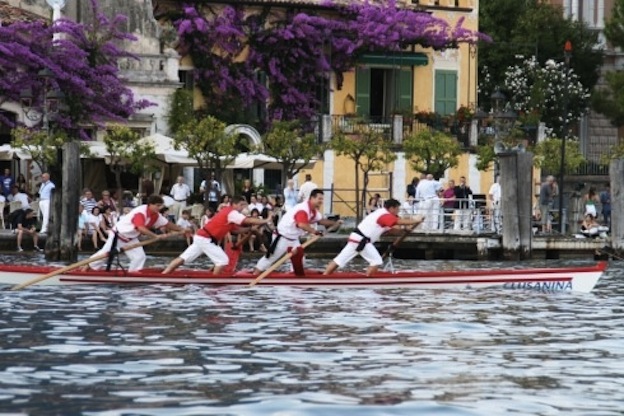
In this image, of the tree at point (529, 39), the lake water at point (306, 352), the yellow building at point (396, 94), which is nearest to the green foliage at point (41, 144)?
the yellow building at point (396, 94)

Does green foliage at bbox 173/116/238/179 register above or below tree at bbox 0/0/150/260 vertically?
below

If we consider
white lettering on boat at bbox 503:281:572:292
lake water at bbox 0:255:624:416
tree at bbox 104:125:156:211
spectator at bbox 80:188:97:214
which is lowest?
lake water at bbox 0:255:624:416

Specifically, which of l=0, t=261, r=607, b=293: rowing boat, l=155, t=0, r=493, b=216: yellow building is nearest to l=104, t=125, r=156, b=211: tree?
l=155, t=0, r=493, b=216: yellow building

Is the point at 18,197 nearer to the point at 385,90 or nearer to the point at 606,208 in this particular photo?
the point at 606,208

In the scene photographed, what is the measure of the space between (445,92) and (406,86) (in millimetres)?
1610

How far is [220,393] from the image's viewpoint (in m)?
17.5

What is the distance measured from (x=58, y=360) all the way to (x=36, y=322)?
4746mm

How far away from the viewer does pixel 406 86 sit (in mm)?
62312

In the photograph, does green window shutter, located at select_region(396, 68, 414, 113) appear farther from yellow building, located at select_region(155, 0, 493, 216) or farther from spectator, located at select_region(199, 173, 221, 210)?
spectator, located at select_region(199, 173, 221, 210)

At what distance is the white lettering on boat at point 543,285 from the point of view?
30.8 meters

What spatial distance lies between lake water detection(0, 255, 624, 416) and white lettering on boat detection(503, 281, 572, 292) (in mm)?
145

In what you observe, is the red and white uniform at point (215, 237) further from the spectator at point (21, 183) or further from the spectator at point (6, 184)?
the spectator at point (6, 184)

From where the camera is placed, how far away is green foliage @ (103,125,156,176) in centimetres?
4559

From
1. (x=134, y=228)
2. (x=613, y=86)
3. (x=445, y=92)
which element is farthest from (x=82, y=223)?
(x=613, y=86)
